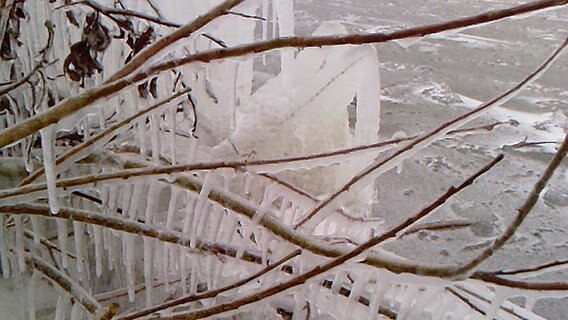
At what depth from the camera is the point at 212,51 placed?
650 mm

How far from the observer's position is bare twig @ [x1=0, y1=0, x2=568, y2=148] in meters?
0.58

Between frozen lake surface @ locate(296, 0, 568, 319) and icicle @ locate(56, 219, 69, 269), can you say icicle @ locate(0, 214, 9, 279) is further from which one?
frozen lake surface @ locate(296, 0, 568, 319)

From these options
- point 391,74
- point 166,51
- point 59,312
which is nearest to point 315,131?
point 59,312

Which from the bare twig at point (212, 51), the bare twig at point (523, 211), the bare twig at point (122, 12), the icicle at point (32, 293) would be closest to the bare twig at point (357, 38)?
the bare twig at point (212, 51)

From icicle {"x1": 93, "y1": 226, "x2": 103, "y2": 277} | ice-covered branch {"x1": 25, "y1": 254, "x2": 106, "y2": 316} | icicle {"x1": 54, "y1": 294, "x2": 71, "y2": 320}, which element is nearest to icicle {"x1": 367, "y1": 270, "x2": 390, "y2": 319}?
ice-covered branch {"x1": 25, "y1": 254, "x2": 106, "y2": 316}

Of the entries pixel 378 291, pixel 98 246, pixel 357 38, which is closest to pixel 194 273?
pixel 98 246

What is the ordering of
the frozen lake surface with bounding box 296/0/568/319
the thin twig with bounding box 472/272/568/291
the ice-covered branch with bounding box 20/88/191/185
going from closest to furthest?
1. the thin twig with bounding box 472/272/568/291
2. the ice-covered branch with bounding box 20/88/191/185
3. the frozen lake surface with bounding box 296/0/568/319

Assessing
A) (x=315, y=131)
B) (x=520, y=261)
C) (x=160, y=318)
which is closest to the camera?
(x=160, y=318)

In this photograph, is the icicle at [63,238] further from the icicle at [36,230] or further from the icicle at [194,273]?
the icicle at [194,273]

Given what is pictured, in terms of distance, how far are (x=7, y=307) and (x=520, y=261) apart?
4.96ft

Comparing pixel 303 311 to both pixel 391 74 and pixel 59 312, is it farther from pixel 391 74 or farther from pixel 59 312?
pixel 391 74

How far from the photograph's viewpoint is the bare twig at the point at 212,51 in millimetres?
580

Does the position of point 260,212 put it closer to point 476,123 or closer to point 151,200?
point 151,200

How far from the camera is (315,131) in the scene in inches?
71.9
